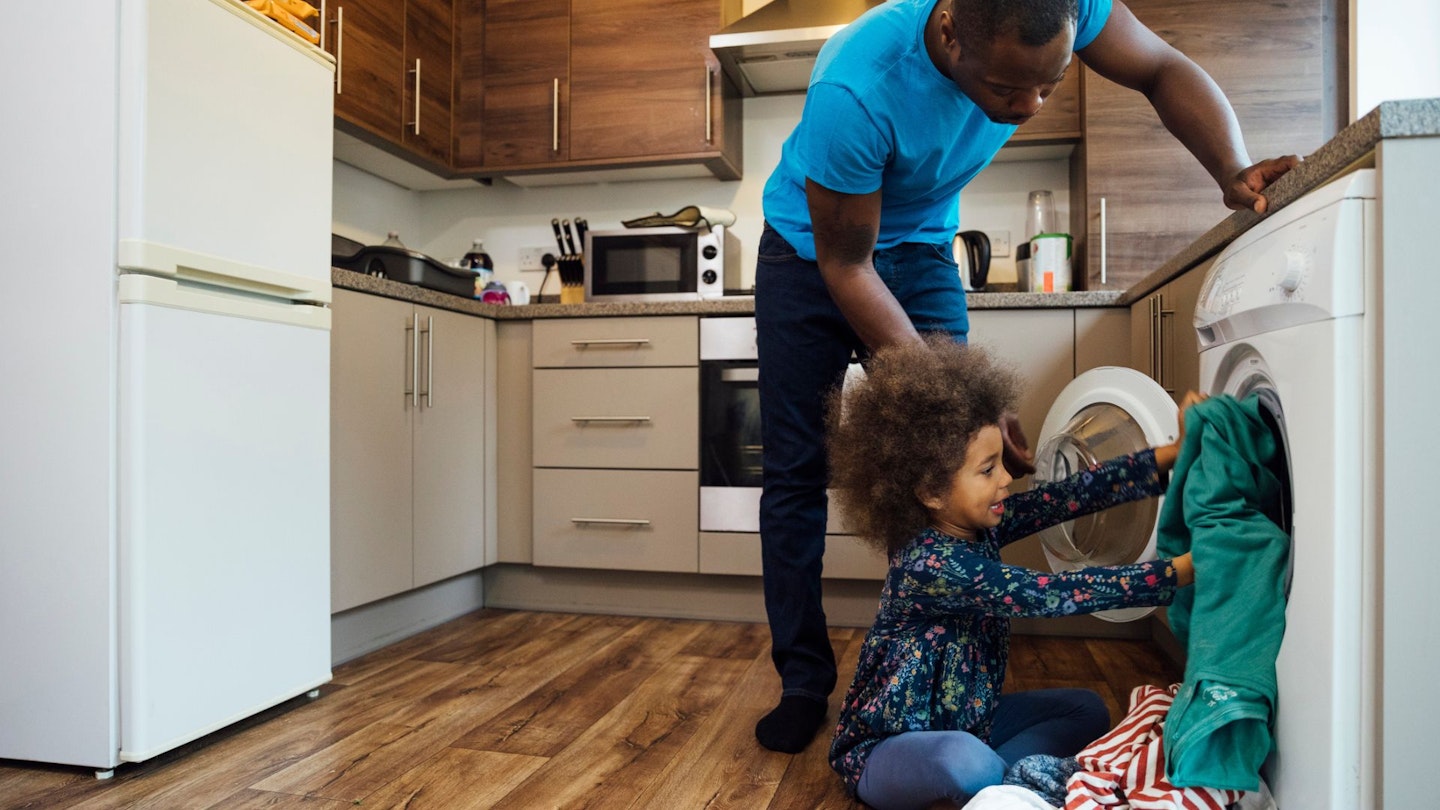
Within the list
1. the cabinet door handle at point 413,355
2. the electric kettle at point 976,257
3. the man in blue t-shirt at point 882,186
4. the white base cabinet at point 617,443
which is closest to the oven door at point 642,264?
the white base cabinet at point 617,443

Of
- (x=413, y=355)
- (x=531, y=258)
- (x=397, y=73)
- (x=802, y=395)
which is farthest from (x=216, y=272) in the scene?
(x=531, y=258)

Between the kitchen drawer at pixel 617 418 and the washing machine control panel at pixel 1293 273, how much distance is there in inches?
62.9

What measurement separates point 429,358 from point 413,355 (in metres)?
A: 0.06

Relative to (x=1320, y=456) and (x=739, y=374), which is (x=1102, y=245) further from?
(x=1320, y=456)

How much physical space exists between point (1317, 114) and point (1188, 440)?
188 cm

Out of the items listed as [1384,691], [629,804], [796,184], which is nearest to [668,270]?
[796,184]

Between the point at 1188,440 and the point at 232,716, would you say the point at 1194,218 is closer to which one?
the point at 1188,440

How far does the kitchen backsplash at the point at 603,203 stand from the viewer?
3.01m

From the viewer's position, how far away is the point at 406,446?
245cm

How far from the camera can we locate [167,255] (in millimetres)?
1524

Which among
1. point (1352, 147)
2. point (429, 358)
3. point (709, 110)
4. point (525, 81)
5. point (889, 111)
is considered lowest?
point (429, 358)

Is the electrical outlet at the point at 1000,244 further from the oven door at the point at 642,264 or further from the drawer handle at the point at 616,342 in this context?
the drawer handle at the point at 616,342

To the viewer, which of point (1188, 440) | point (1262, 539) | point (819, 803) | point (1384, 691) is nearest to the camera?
point (1384, 691)

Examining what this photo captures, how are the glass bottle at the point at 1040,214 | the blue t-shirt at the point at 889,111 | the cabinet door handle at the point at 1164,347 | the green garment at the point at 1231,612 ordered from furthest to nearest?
the glass bottle at the point at 1040,214 < the cabinet door handle at the point at 1164,347 < the blue t-shirt at the point at 889,111 < the green garment at the point at 1231,612
